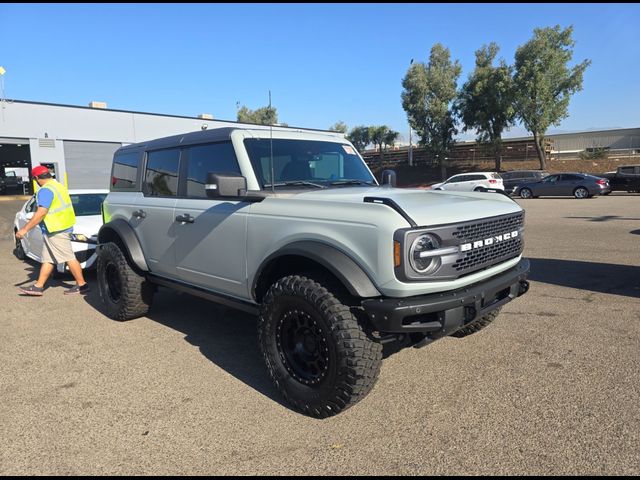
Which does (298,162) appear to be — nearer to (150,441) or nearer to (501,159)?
(150,441)

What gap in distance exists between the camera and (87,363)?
163 inches

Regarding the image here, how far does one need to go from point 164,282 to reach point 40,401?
1640 mm

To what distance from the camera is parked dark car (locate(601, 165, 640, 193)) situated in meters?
24.4

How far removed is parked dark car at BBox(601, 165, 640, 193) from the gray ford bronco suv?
995 inches

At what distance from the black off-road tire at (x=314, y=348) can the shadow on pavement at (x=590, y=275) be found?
4.55m

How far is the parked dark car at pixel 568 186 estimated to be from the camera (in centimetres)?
2300

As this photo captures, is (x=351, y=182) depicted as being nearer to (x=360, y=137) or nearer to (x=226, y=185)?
(x=226, y=185)

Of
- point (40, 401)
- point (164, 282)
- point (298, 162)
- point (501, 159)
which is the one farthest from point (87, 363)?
point (501, 159)

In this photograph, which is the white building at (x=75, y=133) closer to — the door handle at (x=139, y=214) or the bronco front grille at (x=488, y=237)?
the door handle at (x=139, y=214)

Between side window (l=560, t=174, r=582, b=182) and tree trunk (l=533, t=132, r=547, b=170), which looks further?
tree trunk (l=533, t=132, r=547, b=170)

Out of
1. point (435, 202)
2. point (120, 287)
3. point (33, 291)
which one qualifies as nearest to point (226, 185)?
point (435, 202)

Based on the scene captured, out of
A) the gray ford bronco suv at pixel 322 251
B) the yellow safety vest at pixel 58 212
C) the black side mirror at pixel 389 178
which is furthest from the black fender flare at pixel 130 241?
the black side mirror at pixel 389 178

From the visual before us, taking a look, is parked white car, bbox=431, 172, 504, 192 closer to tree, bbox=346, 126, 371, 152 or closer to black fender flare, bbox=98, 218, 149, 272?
black fender flare, bbox=98, 218, 149, 272

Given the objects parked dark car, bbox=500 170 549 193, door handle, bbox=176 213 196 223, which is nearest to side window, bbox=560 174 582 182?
parked dark car, bbox=500 170 549 193
